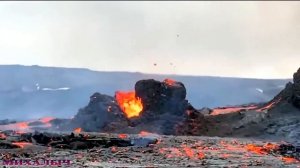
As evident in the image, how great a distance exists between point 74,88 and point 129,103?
143 feet

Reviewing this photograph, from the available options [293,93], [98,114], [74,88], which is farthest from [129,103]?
[74,88]

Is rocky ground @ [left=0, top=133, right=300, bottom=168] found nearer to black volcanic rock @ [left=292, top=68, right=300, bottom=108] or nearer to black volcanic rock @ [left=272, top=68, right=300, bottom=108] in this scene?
black volcanic rock @ [left=292, top=68, right=300, bottom=108]

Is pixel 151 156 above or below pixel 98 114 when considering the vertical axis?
below

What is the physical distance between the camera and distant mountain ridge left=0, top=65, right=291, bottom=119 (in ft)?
313

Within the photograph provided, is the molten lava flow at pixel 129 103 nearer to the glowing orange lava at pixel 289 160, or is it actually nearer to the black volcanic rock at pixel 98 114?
the black volcanic rock at pixel 98 114

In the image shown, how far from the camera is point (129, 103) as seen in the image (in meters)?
60.6

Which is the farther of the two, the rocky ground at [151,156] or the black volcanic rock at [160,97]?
the black volcanic rock at [160,97]

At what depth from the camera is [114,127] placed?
5522 cm

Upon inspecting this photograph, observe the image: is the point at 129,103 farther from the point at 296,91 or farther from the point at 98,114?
the point at 296,91

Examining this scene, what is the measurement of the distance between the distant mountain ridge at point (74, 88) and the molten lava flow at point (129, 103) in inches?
1137

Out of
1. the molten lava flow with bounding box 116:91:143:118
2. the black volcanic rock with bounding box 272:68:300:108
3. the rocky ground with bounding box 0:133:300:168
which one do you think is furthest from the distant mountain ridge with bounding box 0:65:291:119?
the rocky ground with bounding box 0:133:300:168

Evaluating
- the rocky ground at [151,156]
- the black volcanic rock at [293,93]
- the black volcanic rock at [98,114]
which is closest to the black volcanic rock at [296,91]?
the black volcanic rock at [293,93]

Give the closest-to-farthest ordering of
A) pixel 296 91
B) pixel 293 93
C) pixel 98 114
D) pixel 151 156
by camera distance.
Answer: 1. pixel 151 156
2. pixel 98 114
3. pixel 296 91
4. pixel 293 93

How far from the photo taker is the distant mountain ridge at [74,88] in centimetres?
9538
